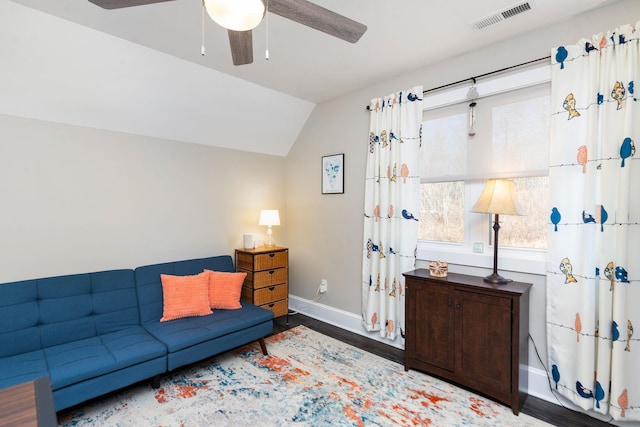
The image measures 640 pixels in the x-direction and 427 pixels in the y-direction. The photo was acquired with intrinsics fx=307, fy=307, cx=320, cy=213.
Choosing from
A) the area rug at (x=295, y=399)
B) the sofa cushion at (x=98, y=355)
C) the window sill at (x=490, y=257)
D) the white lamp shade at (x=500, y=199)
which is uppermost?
the white lamp shade at (x=500, y=199)

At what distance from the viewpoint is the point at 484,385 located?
2.17m

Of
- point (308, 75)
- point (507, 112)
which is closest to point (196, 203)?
point (308, 75)

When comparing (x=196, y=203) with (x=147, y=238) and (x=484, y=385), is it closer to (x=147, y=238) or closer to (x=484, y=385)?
(x=147, y=238)

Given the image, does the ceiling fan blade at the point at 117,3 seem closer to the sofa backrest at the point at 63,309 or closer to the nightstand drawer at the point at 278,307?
→ the sofa backrest at the point at 63,309

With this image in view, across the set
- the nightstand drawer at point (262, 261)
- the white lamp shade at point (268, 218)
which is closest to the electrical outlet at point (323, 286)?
the nightstand drawer at point (262, 261)

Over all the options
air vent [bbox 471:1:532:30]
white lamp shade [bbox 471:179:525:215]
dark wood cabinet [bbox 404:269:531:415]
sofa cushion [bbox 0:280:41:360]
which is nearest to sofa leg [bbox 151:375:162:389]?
sofa cushion [bbox 0:280:41:360]

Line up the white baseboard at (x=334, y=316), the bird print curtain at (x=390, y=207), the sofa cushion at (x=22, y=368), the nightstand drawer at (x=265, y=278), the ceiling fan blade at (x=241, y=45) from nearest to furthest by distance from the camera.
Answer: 1. the ceiling fan blade at (x=241, y=45)
2. the sofa cushion at (x=22, y=368)
3. the bird print curtain at (x=390, y=207)
4. the white baseboard at (x=334, y=316)
5. the nightstand drawer at (x=265, y=278)

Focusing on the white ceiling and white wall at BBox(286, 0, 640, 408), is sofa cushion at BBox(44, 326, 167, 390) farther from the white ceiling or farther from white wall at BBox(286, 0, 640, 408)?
white wall at BBox(286, 0, 640, 408)

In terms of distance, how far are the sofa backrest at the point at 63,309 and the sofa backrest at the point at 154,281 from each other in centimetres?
5

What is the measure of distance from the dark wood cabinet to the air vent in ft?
6.02

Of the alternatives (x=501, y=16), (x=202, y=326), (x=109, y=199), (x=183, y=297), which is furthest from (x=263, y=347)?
(x=501, y=16)

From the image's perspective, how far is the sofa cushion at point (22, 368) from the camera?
1.75m

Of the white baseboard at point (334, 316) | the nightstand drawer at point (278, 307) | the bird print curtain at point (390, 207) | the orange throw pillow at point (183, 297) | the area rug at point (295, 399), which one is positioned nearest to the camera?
the area rug at point (295, 399)

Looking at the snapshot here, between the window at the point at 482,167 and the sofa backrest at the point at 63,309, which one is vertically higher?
the window at the point at 482,167
